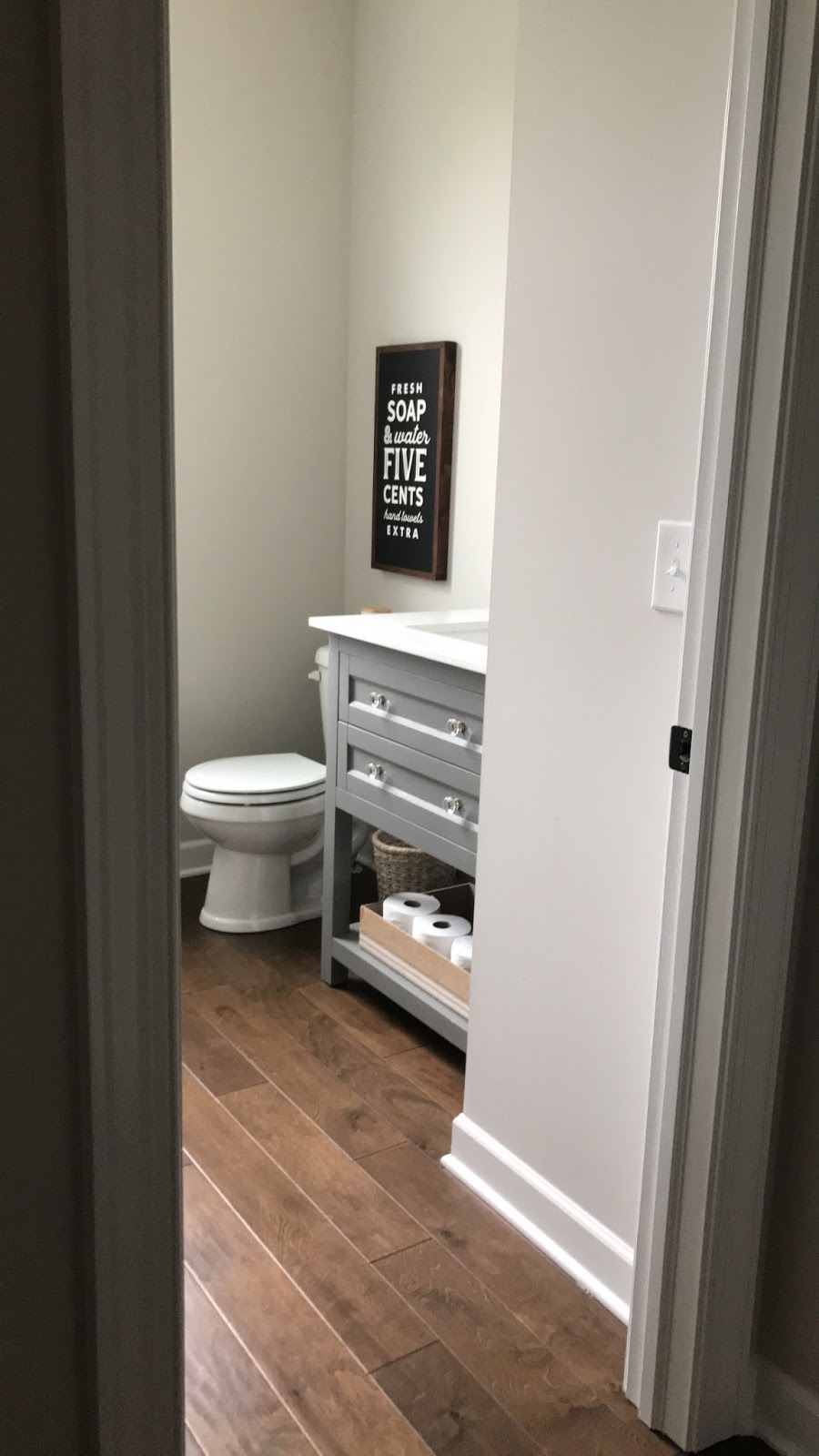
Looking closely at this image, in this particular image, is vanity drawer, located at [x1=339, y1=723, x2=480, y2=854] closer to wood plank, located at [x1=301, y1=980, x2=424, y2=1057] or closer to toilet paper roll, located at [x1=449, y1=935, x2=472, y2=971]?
toilet paper roll, located at [x1=449, y1=935, x2=472, y2=971]

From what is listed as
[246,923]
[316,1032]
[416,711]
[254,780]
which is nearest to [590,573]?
[416,711]

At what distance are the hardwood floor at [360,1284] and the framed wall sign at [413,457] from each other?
137cm

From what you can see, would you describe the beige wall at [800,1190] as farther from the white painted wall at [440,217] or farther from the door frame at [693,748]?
the white painted wall at [440,217]

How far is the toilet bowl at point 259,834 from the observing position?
3.11 meters

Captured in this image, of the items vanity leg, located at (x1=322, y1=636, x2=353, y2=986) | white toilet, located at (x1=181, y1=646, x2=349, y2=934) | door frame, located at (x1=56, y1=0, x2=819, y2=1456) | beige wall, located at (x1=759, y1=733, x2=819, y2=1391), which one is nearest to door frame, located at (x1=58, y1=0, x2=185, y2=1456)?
door frame, located at (x1=56, y1=0, x2=819, y2=1456)

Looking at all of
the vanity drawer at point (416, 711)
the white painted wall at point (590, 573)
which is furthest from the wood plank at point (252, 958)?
the white painted wall at point (590, 573)

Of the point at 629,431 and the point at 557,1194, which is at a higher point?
the point at 629,431

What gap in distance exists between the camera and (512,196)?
75.9 inches

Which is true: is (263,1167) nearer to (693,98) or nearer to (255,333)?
(693,98)

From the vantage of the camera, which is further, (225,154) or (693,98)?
(225,154)

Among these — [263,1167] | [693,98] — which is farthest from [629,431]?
[263,1167]

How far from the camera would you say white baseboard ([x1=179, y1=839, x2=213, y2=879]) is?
368 centimetres

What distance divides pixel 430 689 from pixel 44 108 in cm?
169

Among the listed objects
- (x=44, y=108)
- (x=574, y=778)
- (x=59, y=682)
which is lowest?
(x=574, y=778)
